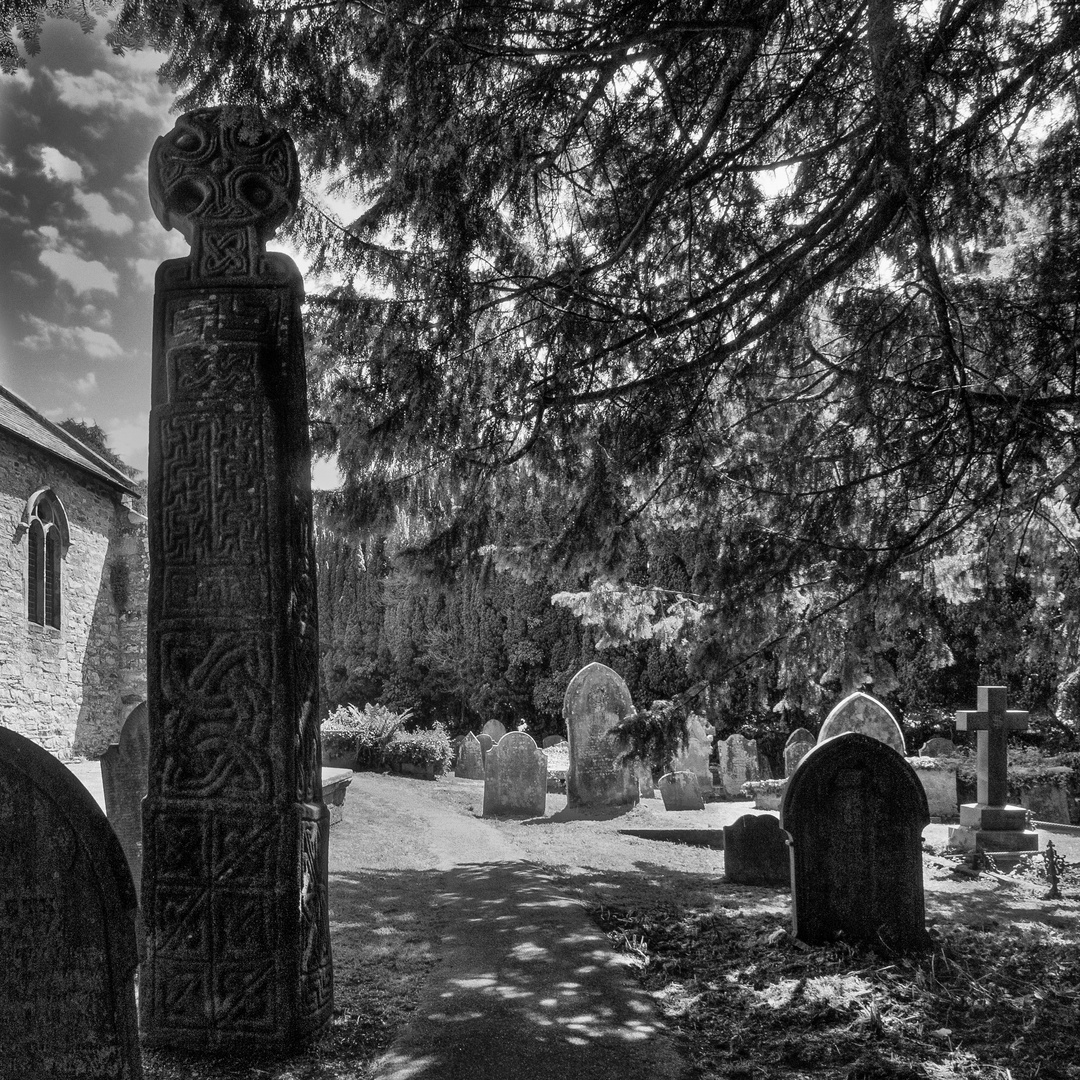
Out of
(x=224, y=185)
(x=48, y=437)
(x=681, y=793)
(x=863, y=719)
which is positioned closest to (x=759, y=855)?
(x=863, y=719)

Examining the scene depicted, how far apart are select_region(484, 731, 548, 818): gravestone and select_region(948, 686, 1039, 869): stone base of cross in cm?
579

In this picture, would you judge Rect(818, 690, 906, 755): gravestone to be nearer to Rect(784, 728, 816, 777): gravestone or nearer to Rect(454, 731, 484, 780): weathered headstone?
Rect(784, 728, 816, 777): gravestone

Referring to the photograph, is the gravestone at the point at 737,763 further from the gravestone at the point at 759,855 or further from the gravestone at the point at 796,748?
the gravestone at the point at 759,855

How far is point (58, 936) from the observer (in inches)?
85.0

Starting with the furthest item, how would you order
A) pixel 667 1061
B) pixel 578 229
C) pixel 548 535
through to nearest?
pixel 548 535 < pixel 578 229 < pixel 667 1061

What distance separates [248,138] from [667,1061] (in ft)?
13.1

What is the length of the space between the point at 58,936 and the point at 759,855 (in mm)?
6785

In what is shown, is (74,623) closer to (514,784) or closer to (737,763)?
(514,784)

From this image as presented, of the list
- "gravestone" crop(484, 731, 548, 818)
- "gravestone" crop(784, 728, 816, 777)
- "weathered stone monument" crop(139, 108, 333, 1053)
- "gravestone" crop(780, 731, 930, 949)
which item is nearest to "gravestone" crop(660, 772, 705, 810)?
"gravestone" crop(784, 728, 816, 777)

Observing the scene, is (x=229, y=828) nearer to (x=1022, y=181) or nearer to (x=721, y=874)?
(x=1022, y=181)

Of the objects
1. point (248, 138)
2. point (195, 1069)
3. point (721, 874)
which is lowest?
point (721, 874)

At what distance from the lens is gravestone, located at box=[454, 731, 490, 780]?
63.6 feet

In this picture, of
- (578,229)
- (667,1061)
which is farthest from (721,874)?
(578,229)

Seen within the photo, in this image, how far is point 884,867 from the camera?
17.6 feet
